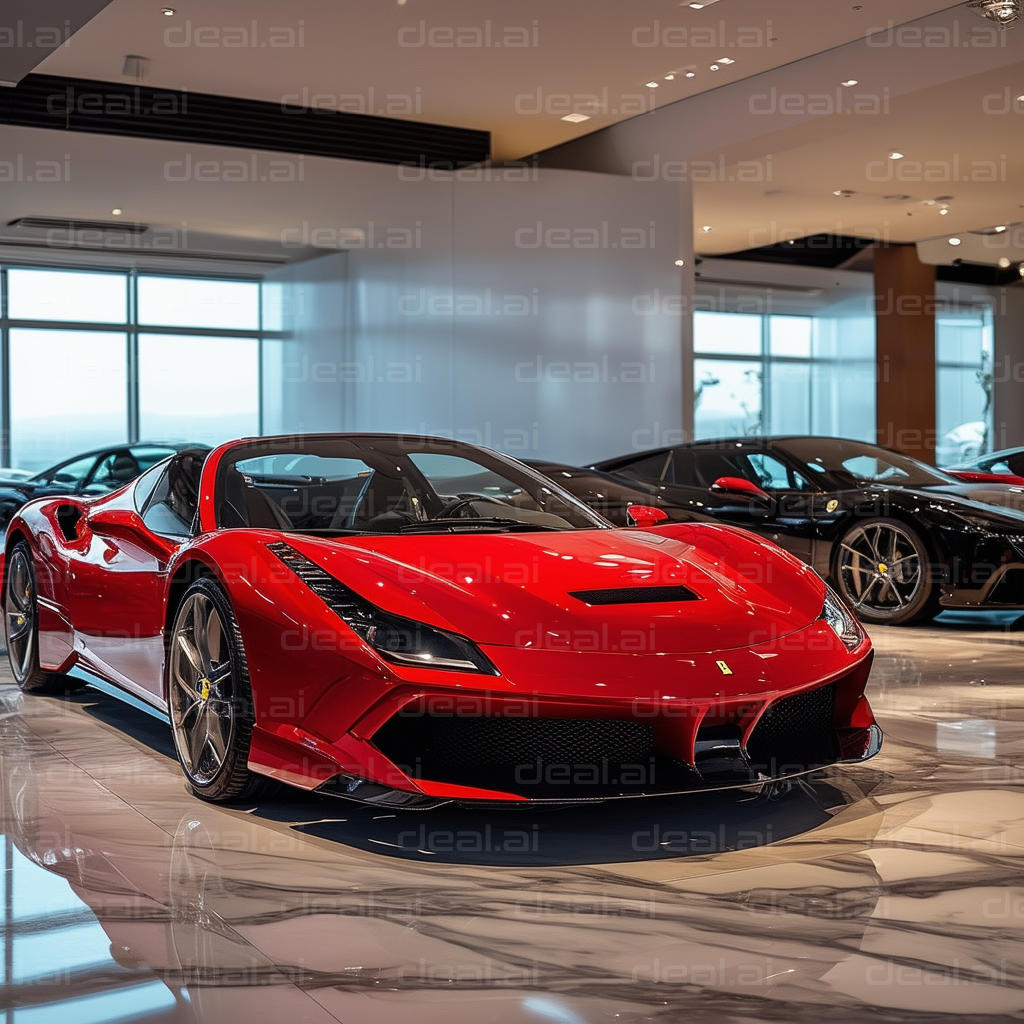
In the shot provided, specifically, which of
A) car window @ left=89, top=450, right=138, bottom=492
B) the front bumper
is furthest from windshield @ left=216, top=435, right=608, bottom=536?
car window @ left=89, top=450, right=138, bottom=492

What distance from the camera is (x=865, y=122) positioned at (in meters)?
11.3

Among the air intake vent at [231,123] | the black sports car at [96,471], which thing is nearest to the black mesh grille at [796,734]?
the black sports car at [96,471]

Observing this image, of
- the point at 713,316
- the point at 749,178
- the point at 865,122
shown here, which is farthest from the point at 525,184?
the point at 713,316

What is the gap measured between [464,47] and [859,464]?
5.18 meters

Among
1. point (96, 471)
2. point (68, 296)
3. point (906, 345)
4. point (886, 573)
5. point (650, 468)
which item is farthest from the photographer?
point (906, 345)

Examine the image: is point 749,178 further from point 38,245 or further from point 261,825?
point 261,825

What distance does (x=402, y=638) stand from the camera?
2809 mm

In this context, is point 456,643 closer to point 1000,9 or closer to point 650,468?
point 650,468

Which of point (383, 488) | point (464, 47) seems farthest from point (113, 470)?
point (383, 488)

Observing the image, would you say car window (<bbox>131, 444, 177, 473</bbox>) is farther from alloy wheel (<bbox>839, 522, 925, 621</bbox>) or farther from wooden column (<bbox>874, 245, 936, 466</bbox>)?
wooden column (<bbox>874, 245, 936, 466</bbox>)

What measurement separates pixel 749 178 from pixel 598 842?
12.0 meters

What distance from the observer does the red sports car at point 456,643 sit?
2746mm

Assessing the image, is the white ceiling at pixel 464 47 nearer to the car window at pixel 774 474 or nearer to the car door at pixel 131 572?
the car window at pixel 774 474

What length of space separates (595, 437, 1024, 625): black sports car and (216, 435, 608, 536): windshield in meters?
2.91
